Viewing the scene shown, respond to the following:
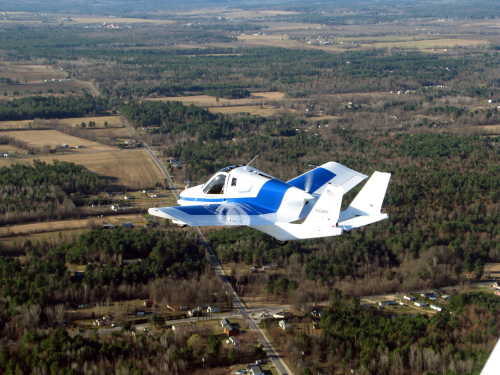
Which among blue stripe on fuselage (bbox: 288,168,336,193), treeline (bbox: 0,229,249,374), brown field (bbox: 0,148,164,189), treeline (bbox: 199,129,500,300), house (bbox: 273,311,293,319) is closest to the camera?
blue stripe on fuselage (bbox: 288,168,336,193)

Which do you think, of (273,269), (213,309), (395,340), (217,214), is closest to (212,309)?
(213,309)

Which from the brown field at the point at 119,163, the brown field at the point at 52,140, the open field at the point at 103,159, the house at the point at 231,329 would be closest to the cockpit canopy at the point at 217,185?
the house at the point at 231,329

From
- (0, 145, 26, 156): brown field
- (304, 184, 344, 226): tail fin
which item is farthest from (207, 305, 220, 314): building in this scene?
(0, 145, 26, 156): brown field

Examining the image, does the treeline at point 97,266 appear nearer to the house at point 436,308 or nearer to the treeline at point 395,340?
the treeline at point 395,340

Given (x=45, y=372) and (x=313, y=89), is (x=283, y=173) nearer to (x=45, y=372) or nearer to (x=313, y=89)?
(x=45, y=372)

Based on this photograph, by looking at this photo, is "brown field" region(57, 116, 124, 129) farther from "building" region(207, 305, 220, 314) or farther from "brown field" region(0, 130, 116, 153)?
"building" region(207, 305, 220, 314)

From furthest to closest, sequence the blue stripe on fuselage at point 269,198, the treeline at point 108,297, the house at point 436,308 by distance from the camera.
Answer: the house at point 436,308 < the treeline at point 108,297 < the blue stripe on fuselage at point 269,198
